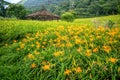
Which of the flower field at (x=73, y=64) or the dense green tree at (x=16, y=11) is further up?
the flower field at (x=73, y=64)

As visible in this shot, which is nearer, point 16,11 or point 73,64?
point 73,64

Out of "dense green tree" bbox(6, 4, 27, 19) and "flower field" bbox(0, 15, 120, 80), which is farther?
"dense green tree" bbox(6, 4, 27, 19)

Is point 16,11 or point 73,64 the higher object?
point 73,64

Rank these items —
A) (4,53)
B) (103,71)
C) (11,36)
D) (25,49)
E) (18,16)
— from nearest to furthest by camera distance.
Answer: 1. (103,71)
2. (25,49)
3. (4,53)
4. (11,36)
5. (18,16)

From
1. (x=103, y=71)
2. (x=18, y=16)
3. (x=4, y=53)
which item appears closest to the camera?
(x=103, y=71)

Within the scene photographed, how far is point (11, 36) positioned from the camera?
233 inches

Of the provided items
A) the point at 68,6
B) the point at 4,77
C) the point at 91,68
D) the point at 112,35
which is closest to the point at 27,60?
the point at 4,77

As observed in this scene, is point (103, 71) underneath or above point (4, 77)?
above

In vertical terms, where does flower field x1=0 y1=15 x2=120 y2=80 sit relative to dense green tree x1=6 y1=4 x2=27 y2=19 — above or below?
above

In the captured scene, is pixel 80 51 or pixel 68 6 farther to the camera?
pixel 68 6

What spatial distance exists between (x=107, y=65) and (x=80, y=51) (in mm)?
660

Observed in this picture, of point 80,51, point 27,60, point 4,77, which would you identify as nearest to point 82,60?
point 80,51

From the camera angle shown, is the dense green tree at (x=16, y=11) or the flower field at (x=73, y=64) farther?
the dense green tree at (x=16, y=11)

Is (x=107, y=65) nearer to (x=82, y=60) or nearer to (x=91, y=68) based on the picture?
(x=91, y=68)
